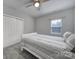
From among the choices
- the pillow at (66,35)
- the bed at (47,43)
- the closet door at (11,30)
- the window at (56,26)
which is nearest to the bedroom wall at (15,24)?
the closet door at (11,30)

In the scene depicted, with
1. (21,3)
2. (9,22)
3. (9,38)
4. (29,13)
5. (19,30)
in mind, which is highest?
(21,3)

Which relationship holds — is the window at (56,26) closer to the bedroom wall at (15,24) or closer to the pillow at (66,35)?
the pillow at (66,35)

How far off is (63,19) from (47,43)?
516 mm

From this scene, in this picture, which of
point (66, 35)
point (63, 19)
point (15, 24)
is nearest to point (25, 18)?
point (15, 24)

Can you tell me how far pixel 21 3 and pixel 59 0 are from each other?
72 centimetres

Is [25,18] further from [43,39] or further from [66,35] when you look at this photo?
[66,35]

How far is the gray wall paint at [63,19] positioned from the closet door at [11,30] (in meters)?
0.36

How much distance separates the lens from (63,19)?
3.44 feet

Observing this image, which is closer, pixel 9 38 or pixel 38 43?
pixel 9 38

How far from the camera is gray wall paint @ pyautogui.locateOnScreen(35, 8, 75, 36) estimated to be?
3.13 ft

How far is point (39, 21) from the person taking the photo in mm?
1249

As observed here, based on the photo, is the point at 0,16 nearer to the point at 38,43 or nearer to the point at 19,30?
the point at 19,30

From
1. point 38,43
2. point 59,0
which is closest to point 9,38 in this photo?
point 38,43

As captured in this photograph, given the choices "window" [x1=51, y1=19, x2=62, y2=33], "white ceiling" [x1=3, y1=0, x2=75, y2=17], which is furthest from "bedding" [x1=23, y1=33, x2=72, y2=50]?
"white ceiling" [x1=3, y1=0, x2=75, y2=17]
